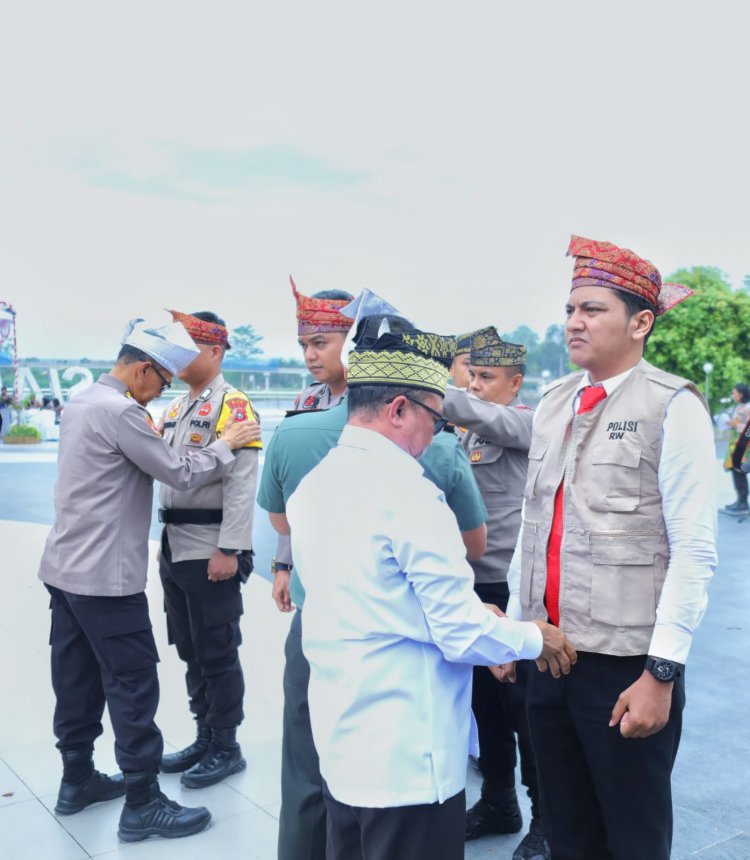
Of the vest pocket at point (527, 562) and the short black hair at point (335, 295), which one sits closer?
the vest pocket at point (527, 562)

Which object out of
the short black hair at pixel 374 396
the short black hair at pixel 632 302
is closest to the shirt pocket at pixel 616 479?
A: the short black hair at pixel 632 302

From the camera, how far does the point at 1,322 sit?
2541cm

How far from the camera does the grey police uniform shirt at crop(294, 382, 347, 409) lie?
3352 mm

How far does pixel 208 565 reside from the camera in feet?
11.7

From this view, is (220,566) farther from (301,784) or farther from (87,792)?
(301,784)

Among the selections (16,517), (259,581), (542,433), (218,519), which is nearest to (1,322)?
(16,517)

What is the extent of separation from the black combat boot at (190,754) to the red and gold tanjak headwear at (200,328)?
167cm

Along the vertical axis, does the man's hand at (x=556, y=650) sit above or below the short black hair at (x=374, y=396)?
below

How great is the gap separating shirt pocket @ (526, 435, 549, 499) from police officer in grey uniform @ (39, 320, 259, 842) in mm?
1431

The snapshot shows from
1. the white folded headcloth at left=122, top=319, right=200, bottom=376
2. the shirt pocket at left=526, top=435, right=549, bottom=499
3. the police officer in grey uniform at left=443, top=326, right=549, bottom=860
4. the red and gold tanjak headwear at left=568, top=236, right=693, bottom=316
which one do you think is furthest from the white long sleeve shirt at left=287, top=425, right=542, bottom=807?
the white folded headcloth at left=122, top=319, right=200, bottom=376

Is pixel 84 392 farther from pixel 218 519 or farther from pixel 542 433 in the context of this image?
pixel 542 433

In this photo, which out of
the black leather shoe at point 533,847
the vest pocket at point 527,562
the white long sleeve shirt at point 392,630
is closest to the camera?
the white long sleeve shirt at point 392,630

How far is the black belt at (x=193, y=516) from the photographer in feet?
11.8

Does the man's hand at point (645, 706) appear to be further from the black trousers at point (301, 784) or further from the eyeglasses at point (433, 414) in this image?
the black trousers at point (301, 784)
